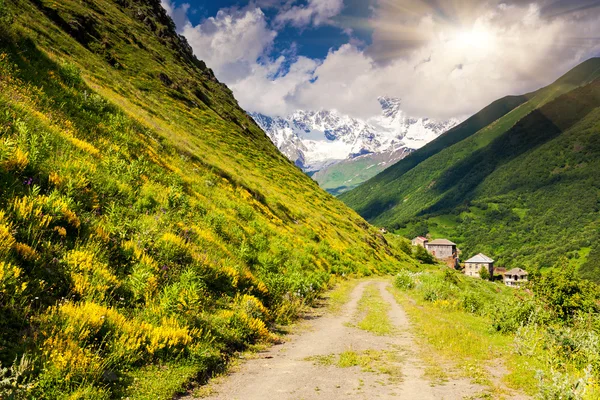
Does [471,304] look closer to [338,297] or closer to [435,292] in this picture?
[435,292]

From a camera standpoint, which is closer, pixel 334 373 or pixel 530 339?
pixel 334 373

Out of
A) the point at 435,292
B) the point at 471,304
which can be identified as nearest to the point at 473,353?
the point at 471,304

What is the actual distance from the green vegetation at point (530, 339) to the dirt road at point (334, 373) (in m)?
0.90

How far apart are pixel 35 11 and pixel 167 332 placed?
A: 202ft

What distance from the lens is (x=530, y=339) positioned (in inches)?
376

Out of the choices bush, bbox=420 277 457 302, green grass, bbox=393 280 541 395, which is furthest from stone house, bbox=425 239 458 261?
green grass, bbox=393 280 541 395

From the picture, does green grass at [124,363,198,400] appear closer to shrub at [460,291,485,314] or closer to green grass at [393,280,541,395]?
green grass at [393,280,541,395]

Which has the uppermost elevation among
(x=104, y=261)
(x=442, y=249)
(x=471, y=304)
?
(x=104, y=261)

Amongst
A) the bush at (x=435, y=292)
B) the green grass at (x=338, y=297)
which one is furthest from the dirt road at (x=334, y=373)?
the bush at (x=435, y=292)

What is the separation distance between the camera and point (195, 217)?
519 inches

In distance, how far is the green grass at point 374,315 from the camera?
12.3 metres

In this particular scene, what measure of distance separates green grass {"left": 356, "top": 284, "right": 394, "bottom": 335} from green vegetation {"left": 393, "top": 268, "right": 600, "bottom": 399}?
1259 millimetres

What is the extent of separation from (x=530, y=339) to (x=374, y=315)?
652cm

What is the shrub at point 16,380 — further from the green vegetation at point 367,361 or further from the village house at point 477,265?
the village house at point 477,265
